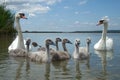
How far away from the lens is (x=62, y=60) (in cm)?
1454

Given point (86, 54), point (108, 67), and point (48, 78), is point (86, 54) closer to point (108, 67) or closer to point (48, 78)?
point (108, 67)

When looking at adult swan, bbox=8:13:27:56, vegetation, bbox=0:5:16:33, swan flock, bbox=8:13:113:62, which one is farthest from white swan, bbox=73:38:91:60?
vegetation, bbox=0:5:16:33

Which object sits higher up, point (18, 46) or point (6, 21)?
point (6, 21)

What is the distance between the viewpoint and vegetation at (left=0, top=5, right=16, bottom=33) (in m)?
42.1

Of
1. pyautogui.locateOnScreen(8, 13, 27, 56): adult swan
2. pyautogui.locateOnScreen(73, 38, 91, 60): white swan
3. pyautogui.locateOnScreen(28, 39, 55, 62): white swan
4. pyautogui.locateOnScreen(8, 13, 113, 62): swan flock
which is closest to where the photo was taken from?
pyautogui.locateOnScreen(28, 39, 55, 62): white swan

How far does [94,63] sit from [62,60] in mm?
1661

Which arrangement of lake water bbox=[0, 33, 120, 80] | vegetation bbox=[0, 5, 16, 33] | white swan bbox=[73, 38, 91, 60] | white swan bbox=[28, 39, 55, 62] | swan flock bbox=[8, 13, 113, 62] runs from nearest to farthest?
lake water bbox=[0, 33, 120, 80] → white swan bbox=[28, 39, 55, 62] → swan flock bbox=[8, 13, 113, 62] → white swan bbox=[73, 38, 91, 60] → vegetation bbox=[0, 5, 16, 33]

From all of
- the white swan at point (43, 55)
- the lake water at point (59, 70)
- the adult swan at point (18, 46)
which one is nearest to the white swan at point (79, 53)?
the lake water at point (59, 70)

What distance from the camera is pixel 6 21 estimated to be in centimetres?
4281

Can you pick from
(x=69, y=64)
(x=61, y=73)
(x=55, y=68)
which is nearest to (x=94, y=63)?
(x=69, y=64)

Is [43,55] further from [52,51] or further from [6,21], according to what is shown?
[6,21]

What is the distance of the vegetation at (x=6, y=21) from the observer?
138 feet

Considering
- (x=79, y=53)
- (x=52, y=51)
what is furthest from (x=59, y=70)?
(x=79, y=53)

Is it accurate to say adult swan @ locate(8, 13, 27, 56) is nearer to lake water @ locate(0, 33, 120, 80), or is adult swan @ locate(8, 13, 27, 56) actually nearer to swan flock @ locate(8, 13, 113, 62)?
swan flock @ locate(8, 13, 113, 62)
